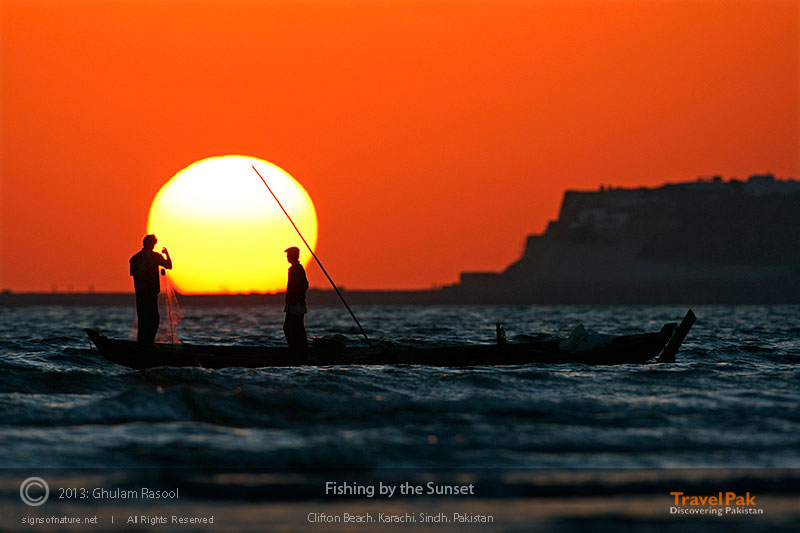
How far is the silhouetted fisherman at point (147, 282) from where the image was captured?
19.0 m

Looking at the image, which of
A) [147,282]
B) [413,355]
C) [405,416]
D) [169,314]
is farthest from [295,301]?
[405,416]

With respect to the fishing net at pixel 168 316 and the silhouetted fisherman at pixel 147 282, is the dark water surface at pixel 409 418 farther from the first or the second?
the fishing net at pixel 168 316

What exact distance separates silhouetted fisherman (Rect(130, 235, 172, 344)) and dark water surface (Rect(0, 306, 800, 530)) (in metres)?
1.02

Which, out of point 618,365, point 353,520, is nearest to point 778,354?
point 618,365

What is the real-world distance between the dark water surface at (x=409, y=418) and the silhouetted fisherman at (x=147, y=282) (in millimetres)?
1016

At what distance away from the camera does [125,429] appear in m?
12.6

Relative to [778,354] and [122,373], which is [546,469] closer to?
[122,373]

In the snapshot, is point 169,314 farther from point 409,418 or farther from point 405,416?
point 409,418

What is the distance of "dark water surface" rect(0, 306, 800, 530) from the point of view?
429 inches

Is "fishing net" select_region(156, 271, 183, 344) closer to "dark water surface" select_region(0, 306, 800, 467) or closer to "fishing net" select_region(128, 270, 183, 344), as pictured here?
"fishing net" select_region(128, 270, 183, 344)

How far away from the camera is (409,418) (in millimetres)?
13656

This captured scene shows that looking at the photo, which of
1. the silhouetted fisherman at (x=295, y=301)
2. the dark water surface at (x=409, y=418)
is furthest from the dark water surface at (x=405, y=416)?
the silhouetted fisherman at (x=295, y=301)

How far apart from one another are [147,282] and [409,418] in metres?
7.37

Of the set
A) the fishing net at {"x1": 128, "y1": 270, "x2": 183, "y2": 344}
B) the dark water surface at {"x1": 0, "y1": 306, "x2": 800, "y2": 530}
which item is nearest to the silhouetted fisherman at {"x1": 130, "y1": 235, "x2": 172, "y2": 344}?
the fishing net at {"x1": 128, "y1": 270, "x2": 183, "y2": 344}
